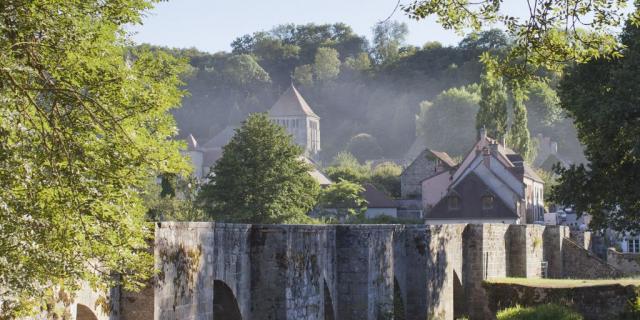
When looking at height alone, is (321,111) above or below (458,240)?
above

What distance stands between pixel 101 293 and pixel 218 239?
10.1 feet

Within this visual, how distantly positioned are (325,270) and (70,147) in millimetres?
10023

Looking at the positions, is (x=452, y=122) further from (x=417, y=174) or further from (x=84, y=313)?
(x=84, y=313)

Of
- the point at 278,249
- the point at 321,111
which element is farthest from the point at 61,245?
the point at 321,111

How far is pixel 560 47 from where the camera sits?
1204 centimetres

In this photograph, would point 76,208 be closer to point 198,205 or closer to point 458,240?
point 458,240

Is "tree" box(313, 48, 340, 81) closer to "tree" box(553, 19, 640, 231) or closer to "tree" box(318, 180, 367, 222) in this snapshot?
"tree" box(318, 180, 367, 222)

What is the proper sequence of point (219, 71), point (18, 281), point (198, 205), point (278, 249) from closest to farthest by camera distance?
point (18, 281)
point (278, 249)
point (198, 205)
point (219, 71)

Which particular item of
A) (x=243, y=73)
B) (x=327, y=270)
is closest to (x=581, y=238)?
(x=327, y=270)

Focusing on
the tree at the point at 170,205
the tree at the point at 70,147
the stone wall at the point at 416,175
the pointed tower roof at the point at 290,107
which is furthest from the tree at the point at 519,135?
the tree at the point at 70,147

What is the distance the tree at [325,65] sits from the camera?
18900cm

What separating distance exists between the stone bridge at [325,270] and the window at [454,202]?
2512cm

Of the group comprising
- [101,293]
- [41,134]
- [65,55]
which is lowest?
[101,293]

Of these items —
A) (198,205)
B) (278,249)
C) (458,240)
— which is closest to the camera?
(278,249)
